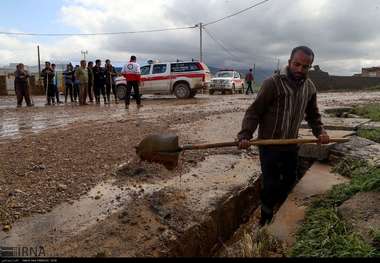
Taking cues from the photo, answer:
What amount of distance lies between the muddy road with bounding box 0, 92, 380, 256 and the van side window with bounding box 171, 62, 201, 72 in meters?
11.4

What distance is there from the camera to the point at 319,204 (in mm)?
3643

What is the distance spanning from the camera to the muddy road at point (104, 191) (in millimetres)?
3262

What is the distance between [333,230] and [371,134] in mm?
3733

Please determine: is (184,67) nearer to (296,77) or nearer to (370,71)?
(296,77)

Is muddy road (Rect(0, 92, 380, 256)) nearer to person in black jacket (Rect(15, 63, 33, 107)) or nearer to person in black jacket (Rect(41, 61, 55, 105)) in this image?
person in black jacket (Rect(15, 63, 33, 107))

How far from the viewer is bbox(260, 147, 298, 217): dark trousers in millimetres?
3811

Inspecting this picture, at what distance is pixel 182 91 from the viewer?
1822cm

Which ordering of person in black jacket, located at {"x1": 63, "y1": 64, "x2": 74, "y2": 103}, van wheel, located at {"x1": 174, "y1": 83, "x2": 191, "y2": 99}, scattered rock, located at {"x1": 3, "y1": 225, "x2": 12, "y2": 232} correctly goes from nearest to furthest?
1. scattered rock, located at {"x1": 3, "y1": 225, "x2": 12, "y2": 232}
2. person in black jacket, located at {"x1": 63, "y1": 64, "x2": 74, "y2": 103}
3. van wheel, located at {"x1": 174, "y1": 83, "x2": 191, "y2": 99}

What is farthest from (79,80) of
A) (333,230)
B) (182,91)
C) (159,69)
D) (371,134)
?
(333,230)

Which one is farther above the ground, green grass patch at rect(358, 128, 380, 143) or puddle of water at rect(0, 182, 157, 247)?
green grass patch at rect(358, 128, 380, 143)

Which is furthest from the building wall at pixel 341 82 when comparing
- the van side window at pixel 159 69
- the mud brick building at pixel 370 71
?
the van side window at pixel 159 69

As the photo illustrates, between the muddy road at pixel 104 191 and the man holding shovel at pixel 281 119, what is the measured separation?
0.66 metres

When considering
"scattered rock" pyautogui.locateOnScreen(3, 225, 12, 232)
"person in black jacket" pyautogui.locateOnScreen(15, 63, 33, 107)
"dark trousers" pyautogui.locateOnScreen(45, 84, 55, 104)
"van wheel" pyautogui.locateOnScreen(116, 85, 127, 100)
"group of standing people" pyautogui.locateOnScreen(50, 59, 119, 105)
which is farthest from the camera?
"van wheel" pyautogui.locateOnScreen(116, 85, 127, 100)

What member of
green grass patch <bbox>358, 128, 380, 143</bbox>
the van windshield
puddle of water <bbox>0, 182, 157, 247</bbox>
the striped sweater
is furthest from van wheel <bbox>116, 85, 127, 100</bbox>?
the striped sweater
